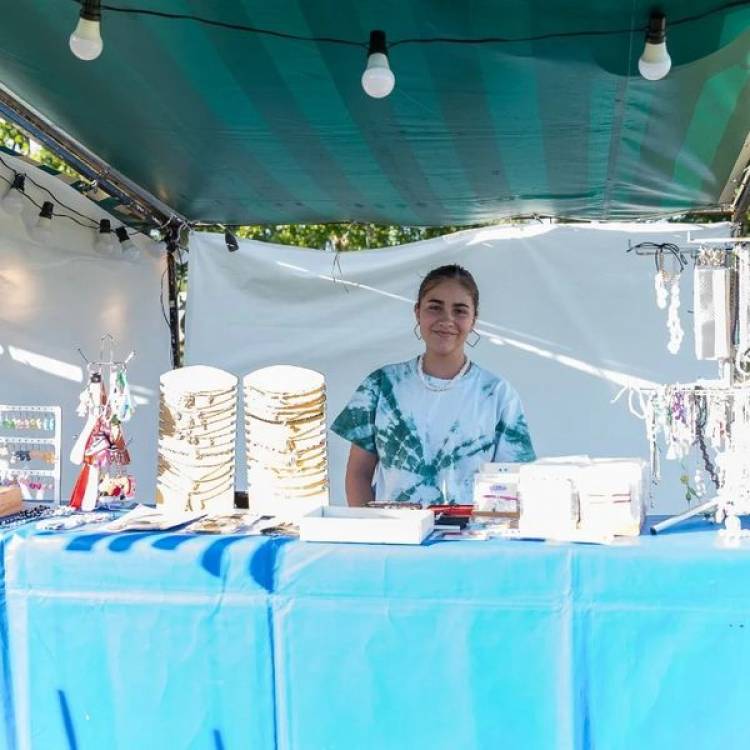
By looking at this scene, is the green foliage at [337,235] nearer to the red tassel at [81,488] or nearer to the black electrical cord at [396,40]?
the black electrical cord at [396,40]

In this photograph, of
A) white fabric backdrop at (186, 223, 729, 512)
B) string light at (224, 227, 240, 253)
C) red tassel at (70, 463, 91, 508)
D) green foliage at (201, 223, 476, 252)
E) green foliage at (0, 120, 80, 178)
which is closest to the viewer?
red tassel at (70, 463, 91, 508)

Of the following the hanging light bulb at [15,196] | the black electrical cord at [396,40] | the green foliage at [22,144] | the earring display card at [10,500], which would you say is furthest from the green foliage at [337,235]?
the earring display card at [10,500]

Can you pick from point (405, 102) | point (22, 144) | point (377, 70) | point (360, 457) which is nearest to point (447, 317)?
point (360, 457)

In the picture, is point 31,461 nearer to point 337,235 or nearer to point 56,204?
point 56,204

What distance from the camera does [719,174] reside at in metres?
3.62

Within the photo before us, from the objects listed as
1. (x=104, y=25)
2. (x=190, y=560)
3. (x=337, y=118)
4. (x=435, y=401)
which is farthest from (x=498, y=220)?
(x=190, y=560)

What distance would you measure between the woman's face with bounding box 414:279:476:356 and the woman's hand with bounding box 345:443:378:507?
38 cm

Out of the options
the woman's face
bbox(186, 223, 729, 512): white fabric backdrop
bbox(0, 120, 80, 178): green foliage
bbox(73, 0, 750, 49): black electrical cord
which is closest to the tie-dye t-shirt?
the woman's face

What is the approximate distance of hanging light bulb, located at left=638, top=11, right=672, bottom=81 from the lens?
2203 mm

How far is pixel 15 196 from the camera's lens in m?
3.62

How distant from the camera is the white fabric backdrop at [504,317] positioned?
14.1ft

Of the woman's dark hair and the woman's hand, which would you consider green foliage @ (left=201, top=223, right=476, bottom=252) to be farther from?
the woman's hand

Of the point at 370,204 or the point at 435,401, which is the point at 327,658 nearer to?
the point at 435,401

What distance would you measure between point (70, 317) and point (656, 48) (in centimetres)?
277
